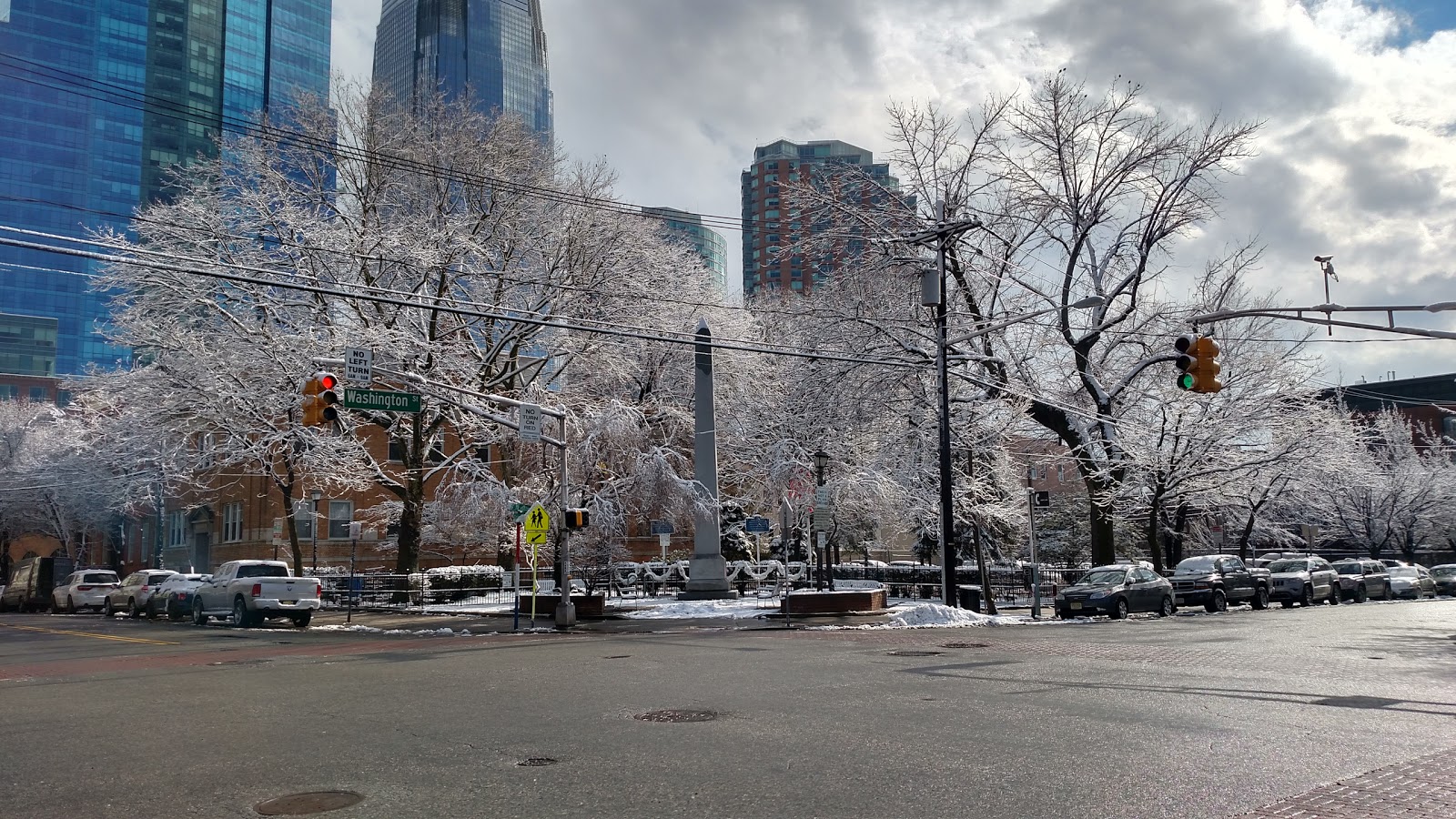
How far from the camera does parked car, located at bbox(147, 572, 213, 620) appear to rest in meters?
32.0

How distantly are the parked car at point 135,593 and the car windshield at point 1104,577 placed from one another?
2804cm

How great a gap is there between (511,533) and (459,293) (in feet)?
30.4

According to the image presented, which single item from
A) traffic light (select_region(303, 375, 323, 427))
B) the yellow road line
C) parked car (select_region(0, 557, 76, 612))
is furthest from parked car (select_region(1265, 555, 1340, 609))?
parked car (select_region(0, 557, 76, 612))

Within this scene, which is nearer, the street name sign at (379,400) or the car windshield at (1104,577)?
the street name sign at (379,400)

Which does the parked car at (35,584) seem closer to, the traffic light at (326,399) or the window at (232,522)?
the window at (232,522)

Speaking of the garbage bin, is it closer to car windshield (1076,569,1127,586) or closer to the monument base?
car windshield (1076,569,1127,586)

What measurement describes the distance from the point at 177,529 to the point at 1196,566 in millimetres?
57645

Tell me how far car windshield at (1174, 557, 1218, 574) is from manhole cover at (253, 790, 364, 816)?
31.2 meters

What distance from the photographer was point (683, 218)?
35906 mm

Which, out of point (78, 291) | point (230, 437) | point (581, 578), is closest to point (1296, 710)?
point (230, 437)

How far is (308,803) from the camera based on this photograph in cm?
679

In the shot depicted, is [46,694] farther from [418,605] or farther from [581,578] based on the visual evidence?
[581,578]

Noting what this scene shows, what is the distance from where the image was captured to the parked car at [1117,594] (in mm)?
28297

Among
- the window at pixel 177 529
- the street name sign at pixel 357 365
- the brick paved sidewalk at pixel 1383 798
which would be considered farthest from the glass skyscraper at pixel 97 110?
the brick paved sidewalk at pixel 1383 798
